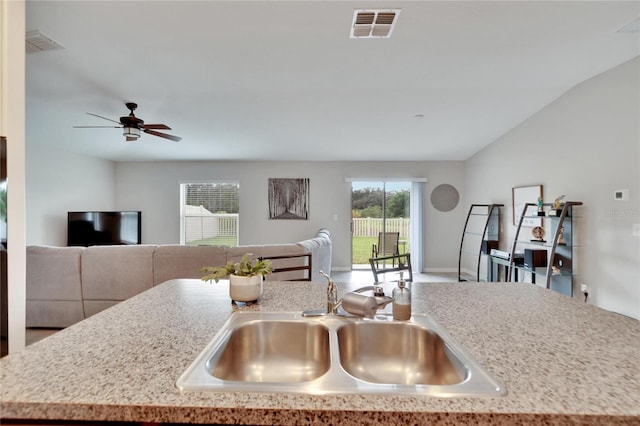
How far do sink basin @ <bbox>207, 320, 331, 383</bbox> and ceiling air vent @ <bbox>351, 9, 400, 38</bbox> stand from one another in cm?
200

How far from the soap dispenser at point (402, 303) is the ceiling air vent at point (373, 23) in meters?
1.82

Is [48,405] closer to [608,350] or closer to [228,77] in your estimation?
[608,350]

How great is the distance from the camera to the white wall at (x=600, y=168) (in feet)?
8.84

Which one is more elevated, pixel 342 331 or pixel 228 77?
pixel 228 77

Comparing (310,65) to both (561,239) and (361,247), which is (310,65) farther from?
(361,247)

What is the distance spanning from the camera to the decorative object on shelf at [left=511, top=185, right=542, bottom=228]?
3869mm

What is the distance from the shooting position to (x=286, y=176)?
6199mm

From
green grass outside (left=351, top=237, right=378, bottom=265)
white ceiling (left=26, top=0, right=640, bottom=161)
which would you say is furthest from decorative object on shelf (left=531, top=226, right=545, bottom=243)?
green grass outside (left=351, top=237, right=378, bottom=265)

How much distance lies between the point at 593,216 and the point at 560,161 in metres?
0.79

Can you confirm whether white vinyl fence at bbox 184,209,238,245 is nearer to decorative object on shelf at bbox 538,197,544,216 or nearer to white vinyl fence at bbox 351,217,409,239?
white vinyl fence at bbox 351,217,409,239

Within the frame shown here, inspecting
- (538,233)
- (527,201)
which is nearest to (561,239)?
(538,233)

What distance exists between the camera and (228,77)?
287 centimetres

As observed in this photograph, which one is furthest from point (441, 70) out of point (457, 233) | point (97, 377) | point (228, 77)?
point (457, 233)

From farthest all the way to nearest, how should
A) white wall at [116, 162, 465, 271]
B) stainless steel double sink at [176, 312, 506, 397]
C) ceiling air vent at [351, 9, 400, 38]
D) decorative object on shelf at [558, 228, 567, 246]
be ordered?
white wall at [116, 162, 465, 271] → decorative object on shelf at [558, 228, 567, 246] → ceiling air vent at [351, 9, 400, 38] → stainless steel double sink at [176, 312, 506, 397]
